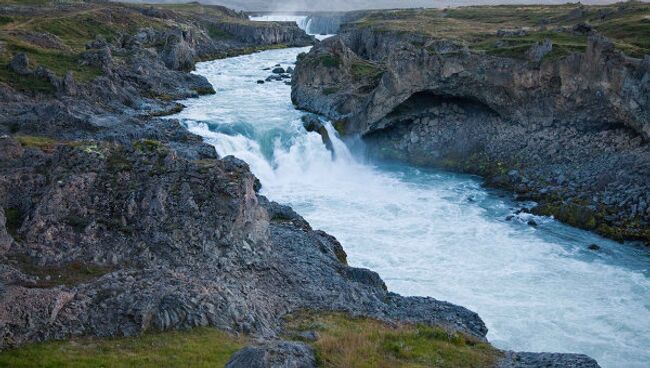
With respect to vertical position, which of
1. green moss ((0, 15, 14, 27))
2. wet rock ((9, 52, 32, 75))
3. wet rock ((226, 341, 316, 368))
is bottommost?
wet rock ((226, 341, 316, 368))

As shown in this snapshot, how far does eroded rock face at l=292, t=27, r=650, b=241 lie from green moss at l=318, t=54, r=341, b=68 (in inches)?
162

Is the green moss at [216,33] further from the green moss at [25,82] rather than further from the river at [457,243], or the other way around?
the green moss at [25,82]

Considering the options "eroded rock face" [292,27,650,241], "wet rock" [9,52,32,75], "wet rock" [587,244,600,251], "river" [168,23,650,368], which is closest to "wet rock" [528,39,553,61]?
"eroded rock face" [292,27,650,241]

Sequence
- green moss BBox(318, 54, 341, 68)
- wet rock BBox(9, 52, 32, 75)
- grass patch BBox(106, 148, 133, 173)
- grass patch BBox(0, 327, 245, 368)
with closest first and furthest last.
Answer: grass patch BBox(0, 327, 245, 368) → grass patch BBox(106, 148, 133, 173) → wet rock BBox(9, 52, 32, 75) → green moss BBox(318, 54, 341, 68)

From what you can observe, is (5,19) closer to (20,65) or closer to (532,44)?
(20,65)

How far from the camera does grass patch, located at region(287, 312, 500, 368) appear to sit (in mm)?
15961

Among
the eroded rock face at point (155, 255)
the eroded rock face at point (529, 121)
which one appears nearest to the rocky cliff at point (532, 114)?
the eroded rock face at point (529, 121)

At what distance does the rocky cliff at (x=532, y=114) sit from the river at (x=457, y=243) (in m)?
2.08

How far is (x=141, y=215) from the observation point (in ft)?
76.1

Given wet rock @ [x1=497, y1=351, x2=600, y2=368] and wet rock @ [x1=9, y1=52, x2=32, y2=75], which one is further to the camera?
wet rock @ [x1=9, y1=52, x2=32, y2=75]

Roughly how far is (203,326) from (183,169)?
28.2ft

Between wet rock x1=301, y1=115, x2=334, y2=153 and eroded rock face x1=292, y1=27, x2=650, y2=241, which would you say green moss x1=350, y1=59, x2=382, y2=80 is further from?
wet rock x1=301, y1=115, x2=334, y2=153

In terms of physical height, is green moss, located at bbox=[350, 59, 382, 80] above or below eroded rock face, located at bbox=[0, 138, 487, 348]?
above

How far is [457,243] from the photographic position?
37.2 meters
